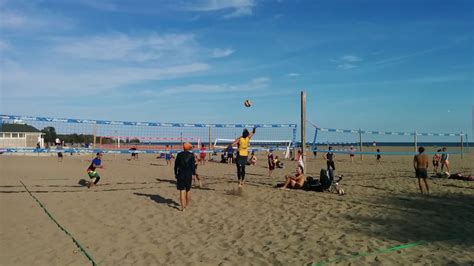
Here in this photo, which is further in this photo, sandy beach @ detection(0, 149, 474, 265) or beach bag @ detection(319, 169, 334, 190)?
beach bag @ detection(319, 169, 334, 190)

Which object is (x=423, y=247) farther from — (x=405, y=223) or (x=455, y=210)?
(x=455, y=210)

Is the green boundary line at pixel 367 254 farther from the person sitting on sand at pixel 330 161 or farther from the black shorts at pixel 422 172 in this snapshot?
the person sitting on sand at pixel 330 161

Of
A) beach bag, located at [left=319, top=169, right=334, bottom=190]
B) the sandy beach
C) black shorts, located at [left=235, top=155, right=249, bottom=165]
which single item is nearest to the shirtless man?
the sandy beach

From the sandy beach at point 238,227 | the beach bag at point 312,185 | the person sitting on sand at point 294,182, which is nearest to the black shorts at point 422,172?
the sandy beach at point 238,227

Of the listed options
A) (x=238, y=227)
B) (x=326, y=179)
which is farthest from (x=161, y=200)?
(x=326, y=179)

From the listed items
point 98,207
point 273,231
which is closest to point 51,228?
point 98,207

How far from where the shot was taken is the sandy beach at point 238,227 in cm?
453

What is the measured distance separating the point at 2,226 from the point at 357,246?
16.7 feet

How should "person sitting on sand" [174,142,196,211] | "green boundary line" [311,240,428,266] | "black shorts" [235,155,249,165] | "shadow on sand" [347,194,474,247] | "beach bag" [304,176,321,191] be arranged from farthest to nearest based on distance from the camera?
"beach bag" [304,176,321,191] < "black shorts" [235,155,249,165] < "person sitting on sand" [174,142,196,211] < "shadow on sand" [347,194,474,247] < "green boundary line" [311,240,428,266]

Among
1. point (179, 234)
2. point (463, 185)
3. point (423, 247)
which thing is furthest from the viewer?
point (463, 185)

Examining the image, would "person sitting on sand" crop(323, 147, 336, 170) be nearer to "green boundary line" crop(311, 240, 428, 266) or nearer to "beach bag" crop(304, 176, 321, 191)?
"beach bag" crop(304, 176, 321, 191)

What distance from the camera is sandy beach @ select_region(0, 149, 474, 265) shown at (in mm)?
4527

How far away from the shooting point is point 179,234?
5613 millimetres

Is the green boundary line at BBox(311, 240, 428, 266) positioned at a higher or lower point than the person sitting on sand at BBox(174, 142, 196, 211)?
lower
